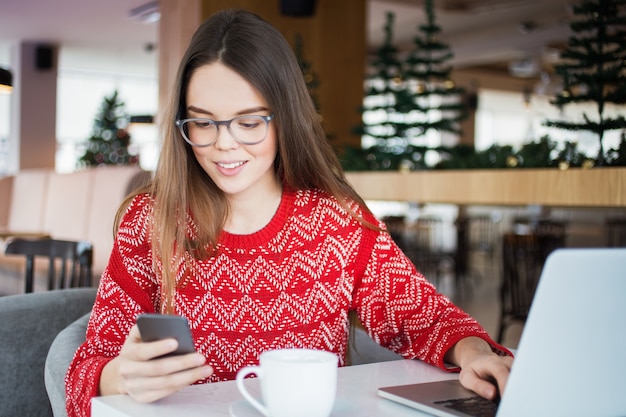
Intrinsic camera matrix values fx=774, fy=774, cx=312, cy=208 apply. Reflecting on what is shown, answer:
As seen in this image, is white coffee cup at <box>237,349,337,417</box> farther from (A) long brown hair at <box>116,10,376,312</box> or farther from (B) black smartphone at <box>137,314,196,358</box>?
(A) long brown hair at <box>116,10,376,312</box>

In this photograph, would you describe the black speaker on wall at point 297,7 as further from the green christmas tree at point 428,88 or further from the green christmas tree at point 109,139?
the green christmas tree at point 109,139

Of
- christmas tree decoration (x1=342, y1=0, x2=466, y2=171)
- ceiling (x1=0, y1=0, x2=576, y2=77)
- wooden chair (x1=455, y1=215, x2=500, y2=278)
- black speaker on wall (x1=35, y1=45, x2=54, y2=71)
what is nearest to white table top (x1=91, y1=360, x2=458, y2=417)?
christmas tree decoration (x1=342, y1=0, x2=466, y2=171)

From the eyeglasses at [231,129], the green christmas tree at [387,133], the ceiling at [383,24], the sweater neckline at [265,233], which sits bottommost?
the sweater neckline at [265,233]

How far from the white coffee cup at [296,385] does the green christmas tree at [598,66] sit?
2.24 meters

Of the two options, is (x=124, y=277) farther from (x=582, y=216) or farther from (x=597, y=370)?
(x=582, y=216)

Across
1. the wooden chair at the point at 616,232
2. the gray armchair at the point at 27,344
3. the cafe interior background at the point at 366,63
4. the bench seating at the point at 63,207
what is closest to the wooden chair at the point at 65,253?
the gray armchair at the point at 27,344

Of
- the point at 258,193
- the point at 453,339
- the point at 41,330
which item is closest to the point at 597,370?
the point at 453,339

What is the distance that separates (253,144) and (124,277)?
313 millimetres

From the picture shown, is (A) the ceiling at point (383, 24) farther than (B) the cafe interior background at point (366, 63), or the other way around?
(A) the ceiling at point (383, 24)

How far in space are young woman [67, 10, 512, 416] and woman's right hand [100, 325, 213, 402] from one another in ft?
0.93

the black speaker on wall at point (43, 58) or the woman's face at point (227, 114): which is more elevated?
the black speaker on wall at point (43, 58)

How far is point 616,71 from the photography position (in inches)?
113

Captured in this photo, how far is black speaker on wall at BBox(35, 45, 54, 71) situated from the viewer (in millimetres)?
10383

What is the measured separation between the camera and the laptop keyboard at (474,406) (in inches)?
36.2
